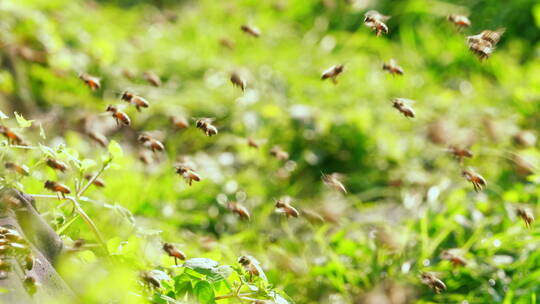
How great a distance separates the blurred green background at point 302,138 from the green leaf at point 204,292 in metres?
0.17

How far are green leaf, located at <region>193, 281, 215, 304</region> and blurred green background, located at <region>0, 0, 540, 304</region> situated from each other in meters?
0.17

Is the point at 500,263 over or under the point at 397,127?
over

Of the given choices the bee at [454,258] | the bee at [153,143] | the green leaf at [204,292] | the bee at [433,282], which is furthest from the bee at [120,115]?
the bee at [454,258]

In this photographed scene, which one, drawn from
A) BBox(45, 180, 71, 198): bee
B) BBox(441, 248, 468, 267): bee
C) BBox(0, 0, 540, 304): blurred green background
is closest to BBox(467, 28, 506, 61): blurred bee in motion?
BBox(0, 0, 540, 304): blurred green background

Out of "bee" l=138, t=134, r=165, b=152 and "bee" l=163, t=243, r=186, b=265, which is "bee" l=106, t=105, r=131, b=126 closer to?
"bee" l=138, t=134, r=165, b=152

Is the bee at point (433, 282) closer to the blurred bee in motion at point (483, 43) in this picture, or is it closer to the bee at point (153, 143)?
the blurred bee in motion at point (483, 43)

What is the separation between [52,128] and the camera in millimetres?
4621

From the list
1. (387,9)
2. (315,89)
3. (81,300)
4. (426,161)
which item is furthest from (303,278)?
(387,9)

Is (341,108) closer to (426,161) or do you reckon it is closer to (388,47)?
(426,161)

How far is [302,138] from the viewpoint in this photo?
4.58 meters

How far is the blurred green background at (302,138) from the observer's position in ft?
9.66

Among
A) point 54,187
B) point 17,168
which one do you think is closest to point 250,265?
point 54,187

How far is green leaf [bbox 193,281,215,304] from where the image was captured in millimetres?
2037

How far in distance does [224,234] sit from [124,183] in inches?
21.5
